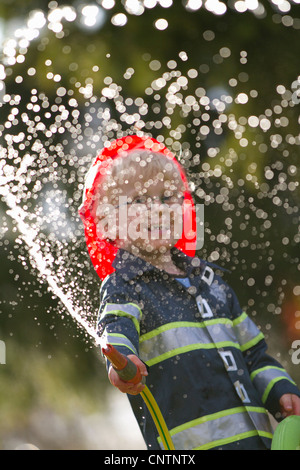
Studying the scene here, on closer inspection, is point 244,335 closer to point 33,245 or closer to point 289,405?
point 289,405

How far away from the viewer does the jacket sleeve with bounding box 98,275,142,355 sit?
0.78 metres

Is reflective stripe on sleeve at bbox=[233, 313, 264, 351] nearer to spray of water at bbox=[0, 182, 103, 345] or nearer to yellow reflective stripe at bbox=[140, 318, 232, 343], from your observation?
yellow reflective stripe at bbox=[140, 318, 232, 343]

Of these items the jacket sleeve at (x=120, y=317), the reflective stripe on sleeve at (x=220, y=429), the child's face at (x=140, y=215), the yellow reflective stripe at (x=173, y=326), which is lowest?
the reflective stripe on sleeve at (x=220, y=429)

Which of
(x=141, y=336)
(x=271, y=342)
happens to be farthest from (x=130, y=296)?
(x=271, y=342)

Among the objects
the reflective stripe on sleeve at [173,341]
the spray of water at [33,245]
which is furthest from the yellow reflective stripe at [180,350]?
the spray of water at [33,245]

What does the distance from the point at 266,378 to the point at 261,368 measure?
0.02 meters

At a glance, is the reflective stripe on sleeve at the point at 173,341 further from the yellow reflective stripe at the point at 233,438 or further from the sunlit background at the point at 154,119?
the sunlit background at the point at 154,119

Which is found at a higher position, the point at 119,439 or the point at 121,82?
the point at 121,82

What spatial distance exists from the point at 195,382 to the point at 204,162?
0.51 meters

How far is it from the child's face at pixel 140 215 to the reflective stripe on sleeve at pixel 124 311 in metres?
0.12

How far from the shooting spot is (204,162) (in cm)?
127

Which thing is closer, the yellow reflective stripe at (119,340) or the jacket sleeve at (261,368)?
the yellow reflective stripe at (119,340)

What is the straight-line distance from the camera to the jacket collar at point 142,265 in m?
0.90
